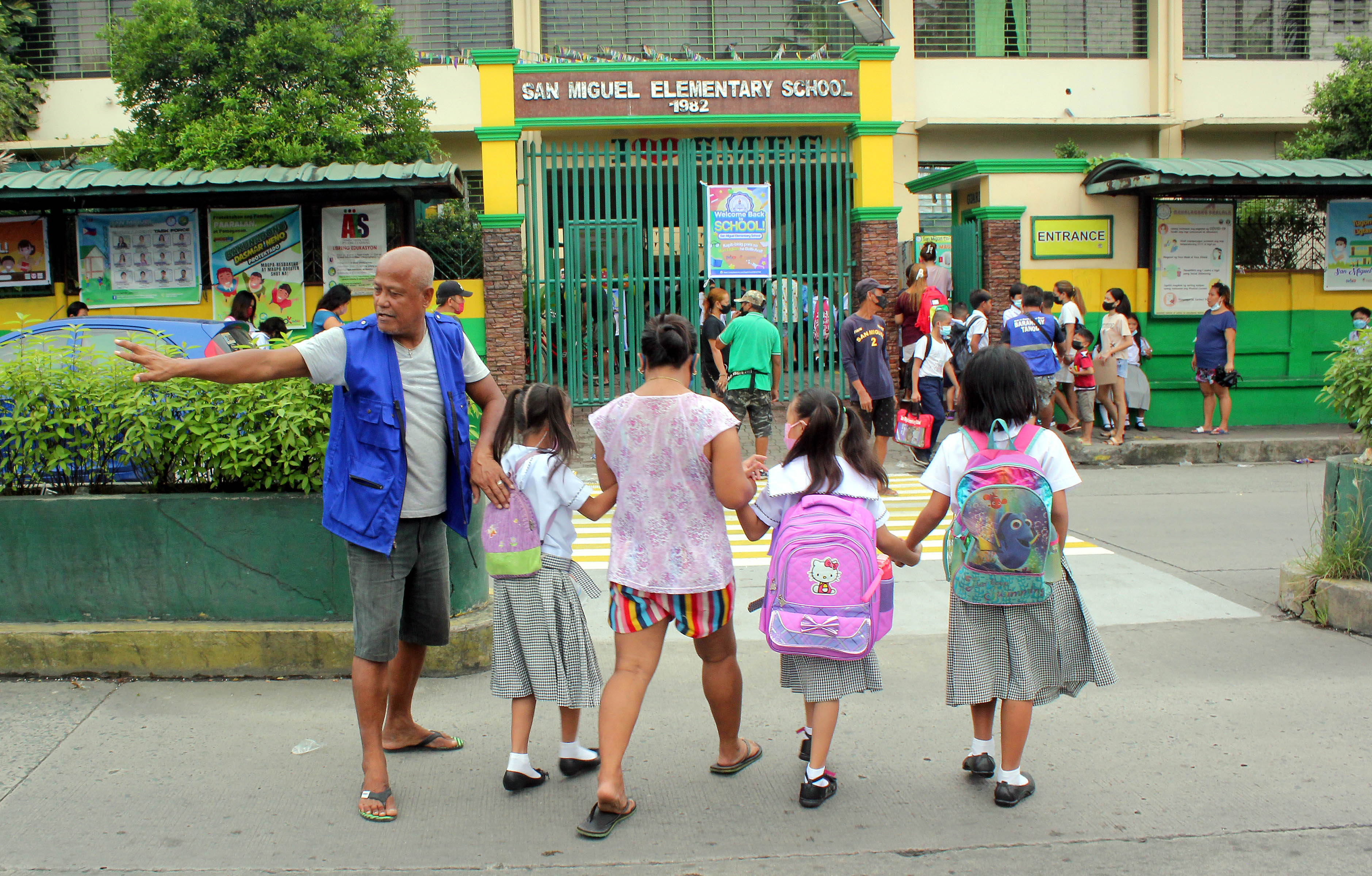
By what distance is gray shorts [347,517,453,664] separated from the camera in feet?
12.6

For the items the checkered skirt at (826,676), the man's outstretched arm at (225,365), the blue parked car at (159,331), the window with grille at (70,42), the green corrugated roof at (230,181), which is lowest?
the checkered skirt at (826,676)

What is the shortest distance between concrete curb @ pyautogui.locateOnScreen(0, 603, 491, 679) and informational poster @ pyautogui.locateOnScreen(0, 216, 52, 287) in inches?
328

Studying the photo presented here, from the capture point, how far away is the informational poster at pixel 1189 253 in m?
13.4

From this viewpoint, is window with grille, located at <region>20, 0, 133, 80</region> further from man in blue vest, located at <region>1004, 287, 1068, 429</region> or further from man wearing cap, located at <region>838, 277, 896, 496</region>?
man in blue vest, located at <region>1004, 287, 1068, 429</region>

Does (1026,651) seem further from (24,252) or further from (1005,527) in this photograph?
(24,252)

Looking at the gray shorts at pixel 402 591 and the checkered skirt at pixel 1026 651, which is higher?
the gray shorts at pixel 402 591

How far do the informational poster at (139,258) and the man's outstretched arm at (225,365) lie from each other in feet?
30.5

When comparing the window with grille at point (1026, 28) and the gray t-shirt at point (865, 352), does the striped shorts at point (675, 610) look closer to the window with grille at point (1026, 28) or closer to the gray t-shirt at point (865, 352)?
the gray t-shirt at point (865, 352)

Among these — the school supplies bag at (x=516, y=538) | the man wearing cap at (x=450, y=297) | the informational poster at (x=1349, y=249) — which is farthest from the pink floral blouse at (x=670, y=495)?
the informational poster at (x=1349, y=249)

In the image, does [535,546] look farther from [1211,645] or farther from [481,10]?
[481,10]

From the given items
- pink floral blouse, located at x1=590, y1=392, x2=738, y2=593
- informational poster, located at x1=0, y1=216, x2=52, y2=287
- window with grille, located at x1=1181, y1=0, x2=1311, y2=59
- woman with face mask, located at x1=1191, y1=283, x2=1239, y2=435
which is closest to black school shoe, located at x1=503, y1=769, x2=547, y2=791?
pink floral blouse, located at x1=590, y1=392, x2=738, y2=593

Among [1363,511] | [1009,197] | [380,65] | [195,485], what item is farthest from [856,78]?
[195,485]

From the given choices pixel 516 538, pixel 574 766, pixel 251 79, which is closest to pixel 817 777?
pixel 574 766

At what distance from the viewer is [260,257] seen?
1211 cm
